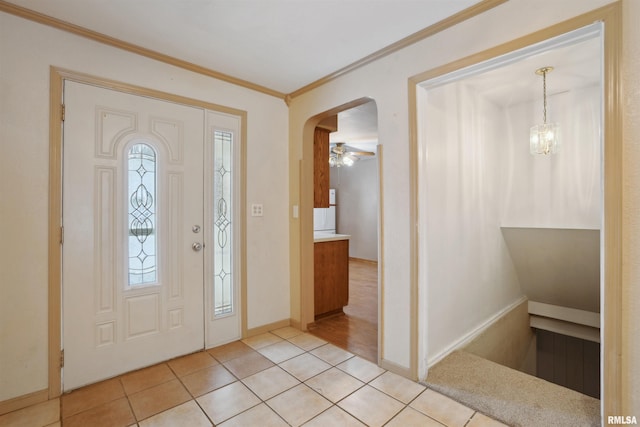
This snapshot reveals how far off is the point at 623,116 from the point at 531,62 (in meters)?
1.38

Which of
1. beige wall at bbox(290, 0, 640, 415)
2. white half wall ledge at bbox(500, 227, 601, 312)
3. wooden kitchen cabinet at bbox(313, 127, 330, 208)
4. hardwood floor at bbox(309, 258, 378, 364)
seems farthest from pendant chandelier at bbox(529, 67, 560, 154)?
hardwood floor at bbox(309, 258, 378, 364)

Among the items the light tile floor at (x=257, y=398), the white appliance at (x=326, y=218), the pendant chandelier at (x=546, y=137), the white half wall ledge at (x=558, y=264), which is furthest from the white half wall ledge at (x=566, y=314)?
the white appliance at (x=326, y=218)

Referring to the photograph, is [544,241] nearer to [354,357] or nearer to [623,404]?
[623,404]

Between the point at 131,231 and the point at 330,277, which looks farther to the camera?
the point at 330,277

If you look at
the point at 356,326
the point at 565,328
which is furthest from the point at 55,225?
the point at 565,328

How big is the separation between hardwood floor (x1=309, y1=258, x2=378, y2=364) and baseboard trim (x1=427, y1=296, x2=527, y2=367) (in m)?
0.49

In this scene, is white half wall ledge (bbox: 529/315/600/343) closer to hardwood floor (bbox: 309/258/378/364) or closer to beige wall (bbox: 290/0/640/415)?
hardwood floor (bbox: 309/258/378/364)

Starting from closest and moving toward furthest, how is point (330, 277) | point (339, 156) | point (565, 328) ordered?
point (330, 277), point (565, 328), point (339, 156)

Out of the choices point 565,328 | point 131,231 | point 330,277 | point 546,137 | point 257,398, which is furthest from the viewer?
point 565,328

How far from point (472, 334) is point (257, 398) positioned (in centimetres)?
212

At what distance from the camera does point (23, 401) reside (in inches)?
74.2

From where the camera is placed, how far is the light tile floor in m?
1.77

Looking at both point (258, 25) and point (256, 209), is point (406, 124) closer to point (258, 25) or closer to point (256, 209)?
point (258, 25)

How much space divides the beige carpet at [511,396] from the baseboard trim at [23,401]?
8.41 ft
